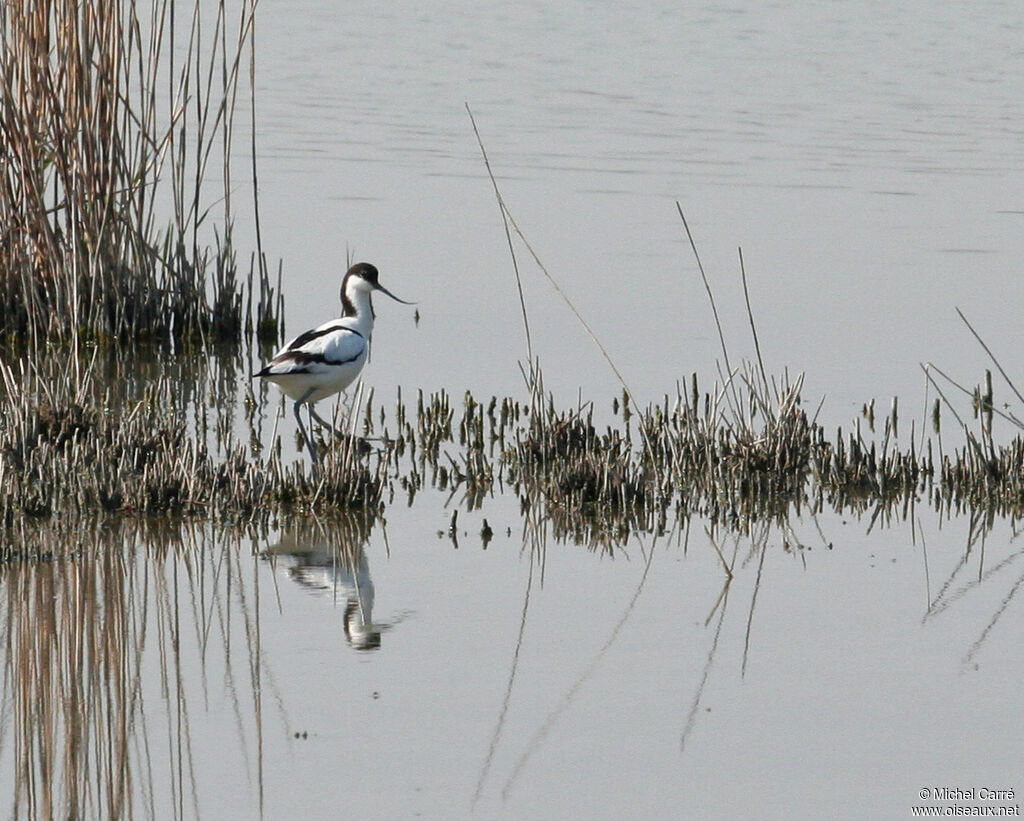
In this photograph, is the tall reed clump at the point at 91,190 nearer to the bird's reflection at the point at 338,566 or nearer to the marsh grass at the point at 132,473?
the marsh grass at the point at 132,473

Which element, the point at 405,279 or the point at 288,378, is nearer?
the point at 288,378

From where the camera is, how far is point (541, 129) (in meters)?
17.9

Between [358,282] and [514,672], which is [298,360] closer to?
[358,282]

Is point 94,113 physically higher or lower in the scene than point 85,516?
higher

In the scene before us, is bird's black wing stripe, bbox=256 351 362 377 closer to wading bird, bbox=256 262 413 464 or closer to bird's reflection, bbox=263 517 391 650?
wading bird, bbox=256 262 413 464

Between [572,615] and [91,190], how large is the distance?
4.45m

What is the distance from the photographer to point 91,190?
9117 millimetres

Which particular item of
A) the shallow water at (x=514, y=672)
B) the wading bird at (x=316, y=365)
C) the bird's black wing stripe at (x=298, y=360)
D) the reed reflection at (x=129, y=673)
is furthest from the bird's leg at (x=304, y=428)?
the reed reflection at (x=129, y=673)

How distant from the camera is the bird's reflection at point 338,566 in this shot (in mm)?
5520

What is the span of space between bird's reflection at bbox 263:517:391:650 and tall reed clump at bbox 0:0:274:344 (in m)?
3.06

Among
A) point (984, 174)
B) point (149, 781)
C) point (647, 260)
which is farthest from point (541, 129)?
point (149, 781)

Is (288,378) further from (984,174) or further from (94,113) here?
(984,174)

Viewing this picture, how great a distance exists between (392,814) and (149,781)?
592 millimetres

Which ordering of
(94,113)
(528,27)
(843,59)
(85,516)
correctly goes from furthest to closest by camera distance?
(528,27), (843,59), (94,113), (85,516)
